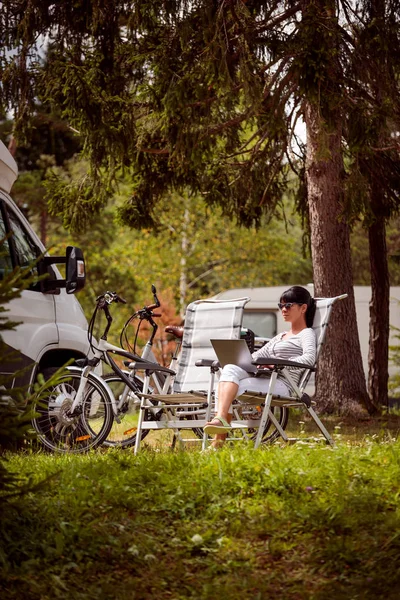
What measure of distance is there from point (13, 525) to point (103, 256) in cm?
2885

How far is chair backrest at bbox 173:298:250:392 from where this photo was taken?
7.43 metres

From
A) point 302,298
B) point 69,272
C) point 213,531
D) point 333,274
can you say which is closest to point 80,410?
point 69,272

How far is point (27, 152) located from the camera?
2564cm

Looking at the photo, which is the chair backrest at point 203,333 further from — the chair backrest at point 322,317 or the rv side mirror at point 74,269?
the rv side mirror at point 74,269

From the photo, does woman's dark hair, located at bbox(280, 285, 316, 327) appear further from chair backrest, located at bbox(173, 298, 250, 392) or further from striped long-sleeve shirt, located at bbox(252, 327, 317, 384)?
chair backrest, located at bbox(173, 298, 250, 392)

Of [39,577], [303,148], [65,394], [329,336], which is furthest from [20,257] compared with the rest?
[303,148]

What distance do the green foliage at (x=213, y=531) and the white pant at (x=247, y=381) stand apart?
1.52 meters

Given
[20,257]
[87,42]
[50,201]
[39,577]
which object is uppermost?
[87,42]

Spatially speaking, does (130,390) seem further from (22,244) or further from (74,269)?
(22,244)

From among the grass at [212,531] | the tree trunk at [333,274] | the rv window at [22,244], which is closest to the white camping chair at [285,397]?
the grass at [212,531]

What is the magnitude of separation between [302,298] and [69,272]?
5.95ft

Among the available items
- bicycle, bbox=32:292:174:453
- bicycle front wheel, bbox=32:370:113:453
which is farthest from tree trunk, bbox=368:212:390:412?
bicycle front wheel, bbox=32:370:113:453

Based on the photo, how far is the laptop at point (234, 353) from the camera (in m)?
6.46

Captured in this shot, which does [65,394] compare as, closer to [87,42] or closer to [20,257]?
[20,257]
